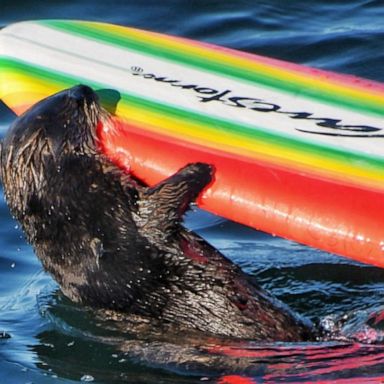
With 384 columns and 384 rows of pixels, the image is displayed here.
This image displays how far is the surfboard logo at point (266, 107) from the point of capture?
662cm

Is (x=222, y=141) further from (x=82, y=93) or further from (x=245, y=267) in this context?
(x=245, y=267)

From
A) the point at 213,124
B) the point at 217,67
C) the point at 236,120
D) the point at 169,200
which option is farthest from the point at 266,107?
the point at 169,200

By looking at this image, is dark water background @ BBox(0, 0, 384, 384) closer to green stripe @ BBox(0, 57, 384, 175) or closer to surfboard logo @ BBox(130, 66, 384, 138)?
green stripe @ BBox(0, 57, 384, 175)

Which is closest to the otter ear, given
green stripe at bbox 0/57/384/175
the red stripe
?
the red stripe

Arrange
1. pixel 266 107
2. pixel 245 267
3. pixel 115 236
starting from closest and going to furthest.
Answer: pixel 115 236 < pixel 266 107 < pixel 245 267

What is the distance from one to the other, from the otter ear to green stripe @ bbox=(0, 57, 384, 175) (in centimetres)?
49

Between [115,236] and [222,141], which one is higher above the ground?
[222,141]

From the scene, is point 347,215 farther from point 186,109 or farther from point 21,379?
point 21,379

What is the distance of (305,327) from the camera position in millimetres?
6430

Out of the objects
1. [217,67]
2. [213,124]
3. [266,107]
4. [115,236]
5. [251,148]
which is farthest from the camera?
[217,67]

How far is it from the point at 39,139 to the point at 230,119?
3.36 ft

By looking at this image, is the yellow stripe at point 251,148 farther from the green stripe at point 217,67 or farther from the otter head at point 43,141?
the green stripe at point 217,67

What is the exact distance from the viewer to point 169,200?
241 inches

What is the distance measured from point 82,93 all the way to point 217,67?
113 centimetres
